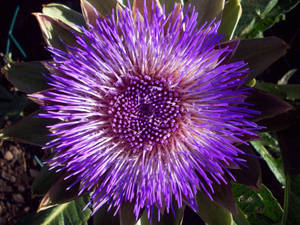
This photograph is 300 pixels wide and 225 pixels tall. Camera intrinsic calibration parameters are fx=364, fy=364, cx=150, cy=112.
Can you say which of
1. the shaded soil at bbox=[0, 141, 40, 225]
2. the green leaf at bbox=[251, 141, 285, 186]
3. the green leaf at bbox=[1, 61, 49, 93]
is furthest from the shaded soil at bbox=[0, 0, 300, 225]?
the green leaf at bbox=[1, 61, 49, 93]

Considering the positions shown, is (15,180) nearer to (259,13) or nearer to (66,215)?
(66,215)

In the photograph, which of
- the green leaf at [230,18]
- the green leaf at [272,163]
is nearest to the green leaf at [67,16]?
the green leaf at [230,18]

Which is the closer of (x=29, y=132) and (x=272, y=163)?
(x=29, y=132)

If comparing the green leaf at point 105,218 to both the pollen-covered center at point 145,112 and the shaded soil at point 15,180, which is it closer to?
the pollen-covered center at point 145,112

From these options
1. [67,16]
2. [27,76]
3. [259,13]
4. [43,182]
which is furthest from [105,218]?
[259,13]

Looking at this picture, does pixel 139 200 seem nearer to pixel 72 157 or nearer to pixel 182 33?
pixel 72 157
